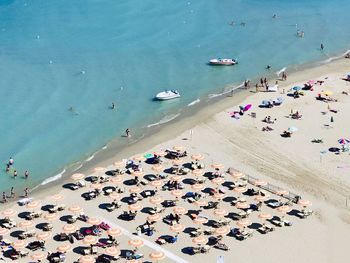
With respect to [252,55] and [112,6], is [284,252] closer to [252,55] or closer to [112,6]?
[252,55]

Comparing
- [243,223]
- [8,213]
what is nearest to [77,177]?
[8,213]

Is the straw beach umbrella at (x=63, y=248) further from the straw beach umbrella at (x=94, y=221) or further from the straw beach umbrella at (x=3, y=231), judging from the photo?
the straw beach umbrella at (x=3, y=231)

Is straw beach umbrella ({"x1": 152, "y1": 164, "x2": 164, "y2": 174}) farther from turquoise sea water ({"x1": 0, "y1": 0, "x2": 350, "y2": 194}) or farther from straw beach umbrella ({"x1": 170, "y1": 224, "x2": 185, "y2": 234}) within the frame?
straw beach umbrella ({"x1": 170, "y1": 224, "x2": 185, "y2": 234})

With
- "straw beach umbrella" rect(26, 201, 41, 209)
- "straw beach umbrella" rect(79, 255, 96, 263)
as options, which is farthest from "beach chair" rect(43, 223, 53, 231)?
"straw beach umbrella" rect(79, 255, 96, 263)

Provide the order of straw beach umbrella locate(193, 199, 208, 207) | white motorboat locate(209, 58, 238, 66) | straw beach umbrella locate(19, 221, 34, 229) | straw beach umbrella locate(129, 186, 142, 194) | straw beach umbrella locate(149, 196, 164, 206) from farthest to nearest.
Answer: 1. white motorboat locate(209, 58, 238, 66)
2. straw beach umbrella locate(129, 186, 142, 194)
3. straw beach umbrella locate(149, 196, 164, 206)
4. straw beach umbrella locate(193, 199, 208, 207)
5. straw beach umbrella locate(19, 221, 34, 229)

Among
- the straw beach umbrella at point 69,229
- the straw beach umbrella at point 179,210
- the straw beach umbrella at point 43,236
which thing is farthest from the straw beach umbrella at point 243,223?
the straw beach umbrella at point 43,236

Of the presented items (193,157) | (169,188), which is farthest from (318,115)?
(169,188)

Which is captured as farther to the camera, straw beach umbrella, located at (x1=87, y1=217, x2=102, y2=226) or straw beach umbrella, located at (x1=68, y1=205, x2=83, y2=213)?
straw beach umbrella, located at (x1=68, y1=205, x2=83, y2=213)
